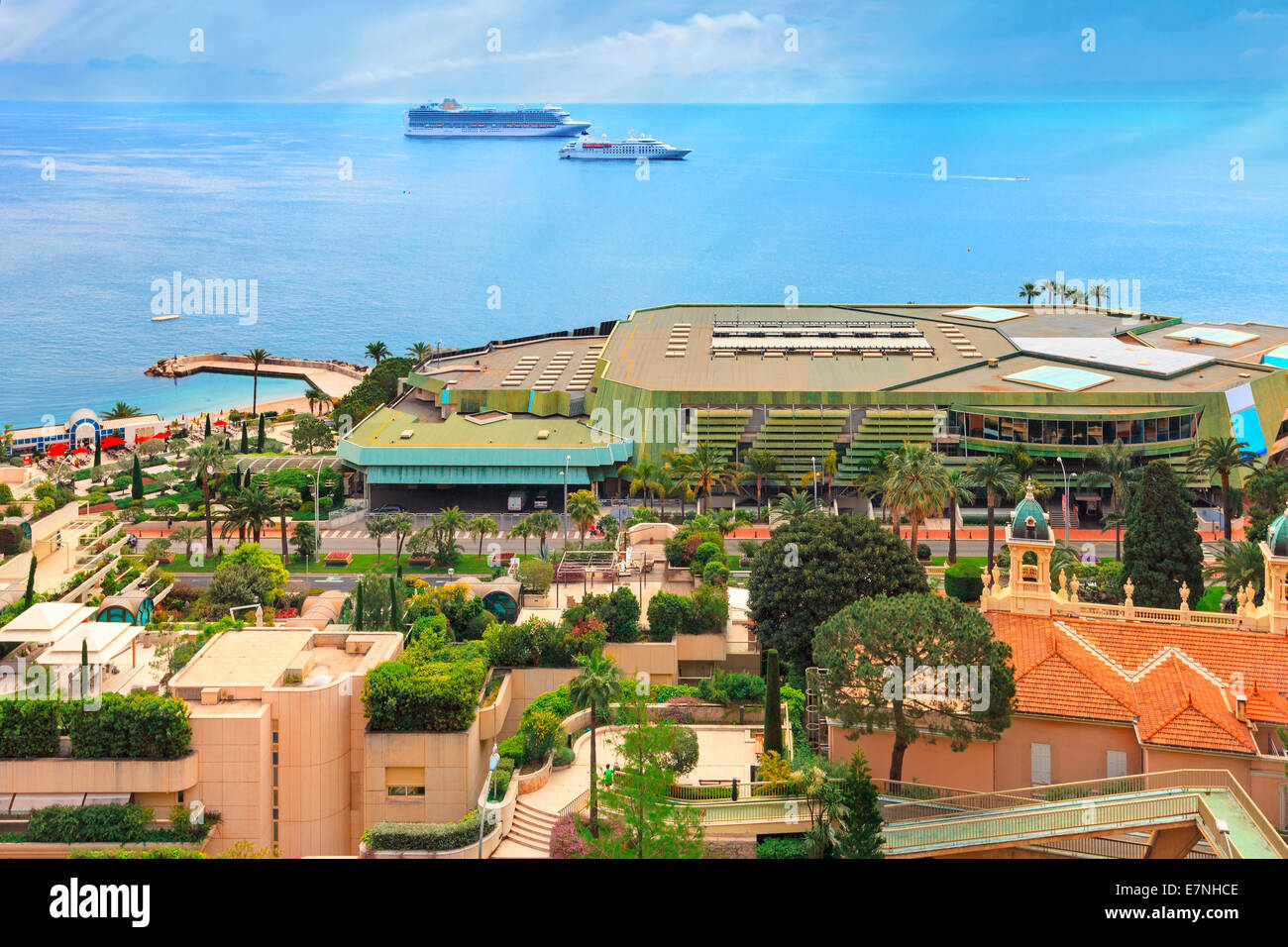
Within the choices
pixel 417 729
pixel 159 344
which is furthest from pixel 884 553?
pixel 159 344

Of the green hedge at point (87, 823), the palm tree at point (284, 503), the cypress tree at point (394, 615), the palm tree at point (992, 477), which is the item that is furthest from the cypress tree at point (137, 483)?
the green hedge at point (87, 823)

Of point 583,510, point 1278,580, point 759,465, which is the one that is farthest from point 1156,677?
point 759,465

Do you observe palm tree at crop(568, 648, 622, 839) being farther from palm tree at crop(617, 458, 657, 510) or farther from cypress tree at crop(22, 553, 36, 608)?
palm tree at crop(617, 458, 657, 510)

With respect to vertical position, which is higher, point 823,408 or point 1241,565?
point 823,408

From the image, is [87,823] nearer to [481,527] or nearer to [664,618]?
[664,618]

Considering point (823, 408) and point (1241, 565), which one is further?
point (823, 408)

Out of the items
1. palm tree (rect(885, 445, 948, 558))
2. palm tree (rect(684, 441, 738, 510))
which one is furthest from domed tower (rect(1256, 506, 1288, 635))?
palm tree (rect(684, 441, 738, 510))
